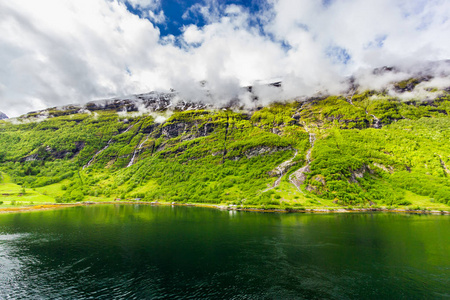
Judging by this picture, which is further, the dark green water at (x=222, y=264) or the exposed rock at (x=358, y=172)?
the exposed rock at (x=358, y=172)

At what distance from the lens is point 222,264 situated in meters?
44.9

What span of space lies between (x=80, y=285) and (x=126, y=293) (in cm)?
914

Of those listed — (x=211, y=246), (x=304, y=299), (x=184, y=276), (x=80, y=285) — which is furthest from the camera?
(x=211, y=246)

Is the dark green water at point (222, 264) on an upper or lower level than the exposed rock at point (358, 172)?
lower

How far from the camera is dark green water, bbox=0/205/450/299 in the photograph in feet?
111

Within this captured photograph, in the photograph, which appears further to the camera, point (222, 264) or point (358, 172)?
point (358, 172)

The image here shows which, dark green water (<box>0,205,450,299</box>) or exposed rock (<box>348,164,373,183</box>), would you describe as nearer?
dark green water (<box>0,205,450,299</box>)

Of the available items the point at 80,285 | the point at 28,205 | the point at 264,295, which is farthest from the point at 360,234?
the point at 28,205

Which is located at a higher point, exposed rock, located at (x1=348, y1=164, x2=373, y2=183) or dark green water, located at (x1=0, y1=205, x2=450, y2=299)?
exposed rock, located at (x1=348, y1=164, x2=373, y2=183)

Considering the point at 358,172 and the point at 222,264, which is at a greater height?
the point at 358,172

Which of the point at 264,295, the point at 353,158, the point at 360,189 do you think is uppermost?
the point at 353,158

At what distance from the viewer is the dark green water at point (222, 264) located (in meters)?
33.7

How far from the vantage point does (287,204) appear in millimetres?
140375

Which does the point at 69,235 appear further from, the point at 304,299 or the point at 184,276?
the point at 304,299
